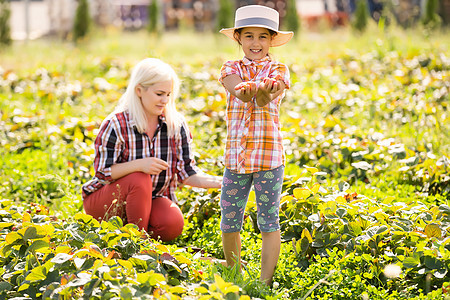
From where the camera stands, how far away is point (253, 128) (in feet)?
8.54

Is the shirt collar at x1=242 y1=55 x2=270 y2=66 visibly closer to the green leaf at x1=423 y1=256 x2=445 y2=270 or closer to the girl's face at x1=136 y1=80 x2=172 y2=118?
the girl's face at x1=136 y1=80 x2=172 y2=118

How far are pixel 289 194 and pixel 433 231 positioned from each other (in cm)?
91

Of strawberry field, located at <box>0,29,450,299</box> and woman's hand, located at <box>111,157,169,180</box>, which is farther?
woman's hand, located at <box>111,157,169,180</box>

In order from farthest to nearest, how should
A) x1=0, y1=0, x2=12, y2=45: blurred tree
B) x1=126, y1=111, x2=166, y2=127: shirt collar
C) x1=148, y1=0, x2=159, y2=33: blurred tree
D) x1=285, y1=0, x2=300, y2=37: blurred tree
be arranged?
x1=148, y1=0, x2=159, y2=33: blurred tree
x1=285, y1=0, x2=300, y2=37: blurred tree
x1=0, y1=0, x2=12, y2=45: blurred tree
x1=126, y1=111, x2=166, y2=127: shirt collar

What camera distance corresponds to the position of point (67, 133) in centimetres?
507

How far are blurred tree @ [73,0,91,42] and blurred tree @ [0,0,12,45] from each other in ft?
6.02

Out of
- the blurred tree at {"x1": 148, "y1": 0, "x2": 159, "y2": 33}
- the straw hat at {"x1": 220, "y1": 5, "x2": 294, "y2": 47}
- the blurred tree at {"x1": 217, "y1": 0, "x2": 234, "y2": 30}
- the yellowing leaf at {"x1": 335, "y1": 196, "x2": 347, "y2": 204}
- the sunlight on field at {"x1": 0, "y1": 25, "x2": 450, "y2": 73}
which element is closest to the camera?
the straw hat at {"x1": 220, "y1": 5, "x2": 294, "y2": 47}

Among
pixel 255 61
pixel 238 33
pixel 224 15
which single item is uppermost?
pixel 224 15

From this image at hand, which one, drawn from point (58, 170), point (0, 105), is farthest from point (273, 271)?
point (0, 105)

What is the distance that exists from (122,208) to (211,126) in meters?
2.09

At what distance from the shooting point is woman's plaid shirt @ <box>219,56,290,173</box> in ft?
8.44

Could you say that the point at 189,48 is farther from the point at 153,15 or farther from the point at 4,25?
the point at 4,25

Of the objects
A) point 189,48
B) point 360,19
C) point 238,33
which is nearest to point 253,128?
point 238,33

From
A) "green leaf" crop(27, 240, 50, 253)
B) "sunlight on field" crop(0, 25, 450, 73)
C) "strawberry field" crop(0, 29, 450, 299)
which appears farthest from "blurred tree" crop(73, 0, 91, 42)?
"green leaf" crop(27, 240, 50, 253)
